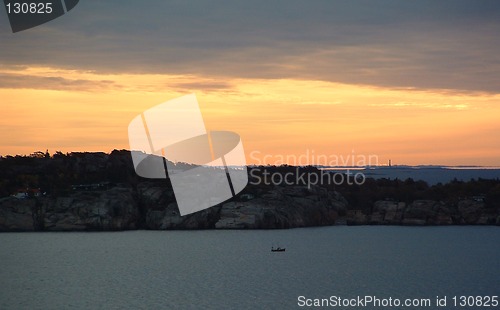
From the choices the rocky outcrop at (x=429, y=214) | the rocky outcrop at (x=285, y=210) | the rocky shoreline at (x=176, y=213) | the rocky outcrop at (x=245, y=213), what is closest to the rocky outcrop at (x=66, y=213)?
the rocky shoreline at (x=176, y=213)

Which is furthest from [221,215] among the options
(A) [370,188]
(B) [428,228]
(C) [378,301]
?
(C) [378,301]

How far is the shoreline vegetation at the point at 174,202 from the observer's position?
5044 inches

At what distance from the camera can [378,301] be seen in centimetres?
6072

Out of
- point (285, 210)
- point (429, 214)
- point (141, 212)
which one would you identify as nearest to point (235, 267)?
point (285, 210)

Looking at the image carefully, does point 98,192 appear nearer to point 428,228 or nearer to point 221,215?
point 221,215

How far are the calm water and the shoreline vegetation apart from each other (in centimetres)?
433

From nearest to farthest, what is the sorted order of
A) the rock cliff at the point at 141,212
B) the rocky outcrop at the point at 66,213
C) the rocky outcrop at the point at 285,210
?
1. the rocky outcrop at the point at 66,213
2. the rock cliff at the point at 141,212
3. the rocky outcrop at the point at 285,210

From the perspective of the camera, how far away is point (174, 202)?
445 ft

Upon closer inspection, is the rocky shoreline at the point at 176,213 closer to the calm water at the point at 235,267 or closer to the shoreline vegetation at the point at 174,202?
the shoreline vegetation at the point at 174,202

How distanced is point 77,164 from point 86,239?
151ft

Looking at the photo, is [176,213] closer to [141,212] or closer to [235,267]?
[141,212]

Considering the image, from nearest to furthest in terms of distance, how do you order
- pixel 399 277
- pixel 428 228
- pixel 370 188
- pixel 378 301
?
pixel 378 301 < pixel 399 277 < pixel 428 228 < pixel 370 188

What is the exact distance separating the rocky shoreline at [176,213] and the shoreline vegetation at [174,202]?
0.16 m

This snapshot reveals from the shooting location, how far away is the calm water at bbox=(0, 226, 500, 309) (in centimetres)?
6494
